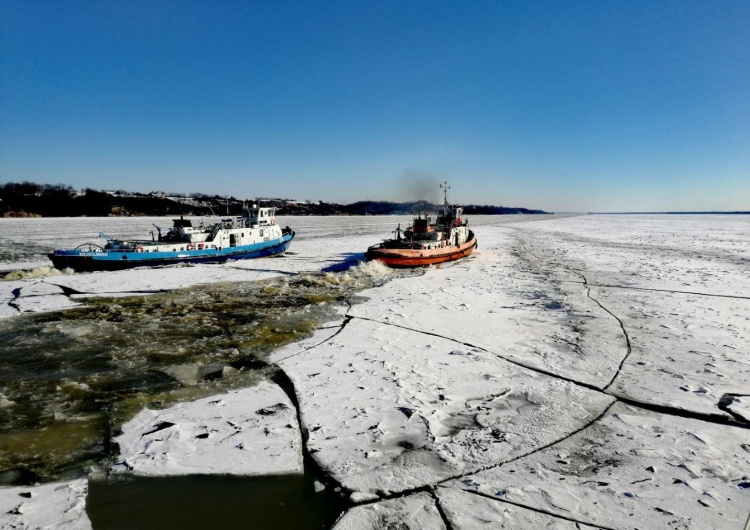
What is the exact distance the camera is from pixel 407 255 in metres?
20.6

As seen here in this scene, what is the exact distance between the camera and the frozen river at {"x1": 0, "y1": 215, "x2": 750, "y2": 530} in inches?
158

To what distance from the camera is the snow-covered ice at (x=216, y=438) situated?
4539mm

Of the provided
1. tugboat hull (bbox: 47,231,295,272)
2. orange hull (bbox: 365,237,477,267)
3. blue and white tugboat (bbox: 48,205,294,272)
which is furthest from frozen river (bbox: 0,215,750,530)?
orange hull (bbox: 365,237,477,267)

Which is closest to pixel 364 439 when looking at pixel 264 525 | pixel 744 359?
pixel 264 525

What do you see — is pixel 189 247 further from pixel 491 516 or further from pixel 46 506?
pixel 491 516

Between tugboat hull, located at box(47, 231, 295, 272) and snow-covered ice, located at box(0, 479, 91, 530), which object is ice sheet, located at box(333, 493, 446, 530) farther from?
tugboat hull, located at box(47, 231, 295, 272)

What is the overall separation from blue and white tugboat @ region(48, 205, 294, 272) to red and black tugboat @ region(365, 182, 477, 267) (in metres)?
8.15

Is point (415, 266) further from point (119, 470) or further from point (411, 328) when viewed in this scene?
point (119, 470)

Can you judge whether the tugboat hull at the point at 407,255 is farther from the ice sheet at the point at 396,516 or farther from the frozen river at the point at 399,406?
the ice sheet at the point at 396,516

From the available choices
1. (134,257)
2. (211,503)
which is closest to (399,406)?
(211,503)

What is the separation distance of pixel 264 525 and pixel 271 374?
3.58 m

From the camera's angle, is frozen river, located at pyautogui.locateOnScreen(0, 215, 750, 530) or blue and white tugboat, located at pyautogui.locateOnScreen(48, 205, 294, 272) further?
blue and white tugboat, located at pyautogui.locateOnScreen(48, 205, 294, 272)

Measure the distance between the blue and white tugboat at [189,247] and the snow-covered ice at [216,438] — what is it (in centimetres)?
1677

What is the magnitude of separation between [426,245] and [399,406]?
16445 millimetres
